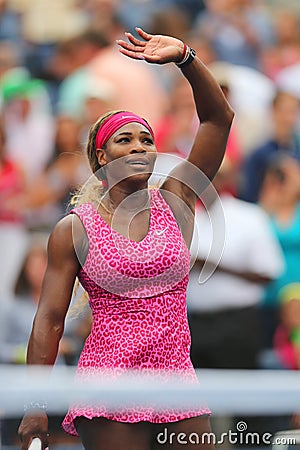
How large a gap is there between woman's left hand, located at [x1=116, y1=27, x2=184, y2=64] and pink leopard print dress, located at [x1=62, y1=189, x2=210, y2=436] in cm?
59

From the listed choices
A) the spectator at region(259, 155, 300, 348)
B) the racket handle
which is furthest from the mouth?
the spectator at region(259, 155, 300, 348)

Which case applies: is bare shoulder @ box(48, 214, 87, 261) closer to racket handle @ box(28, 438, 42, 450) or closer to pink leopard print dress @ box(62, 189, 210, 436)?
pink leopard print dress @ box(62, 189, 210, 436)

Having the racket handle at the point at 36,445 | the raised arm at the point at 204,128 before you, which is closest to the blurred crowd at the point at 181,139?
the raised arm at the point at 204,128

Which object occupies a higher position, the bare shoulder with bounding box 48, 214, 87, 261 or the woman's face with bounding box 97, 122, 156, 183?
the woman's face with bounding box 97, 122, 156, 183

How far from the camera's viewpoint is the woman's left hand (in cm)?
370

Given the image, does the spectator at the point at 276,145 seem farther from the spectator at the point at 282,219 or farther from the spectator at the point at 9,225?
the spectator at the point at 9,225

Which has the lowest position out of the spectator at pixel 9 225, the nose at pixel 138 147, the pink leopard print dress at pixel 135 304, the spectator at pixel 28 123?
the spectator at pixel 9 225

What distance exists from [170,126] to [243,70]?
1.05 metres

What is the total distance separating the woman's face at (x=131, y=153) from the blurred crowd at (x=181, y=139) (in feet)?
4.49

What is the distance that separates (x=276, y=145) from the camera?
7113 millimetres

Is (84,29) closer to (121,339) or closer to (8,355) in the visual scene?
(8,355)

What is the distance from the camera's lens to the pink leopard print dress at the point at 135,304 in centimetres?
362

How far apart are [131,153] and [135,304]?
1.71 ft

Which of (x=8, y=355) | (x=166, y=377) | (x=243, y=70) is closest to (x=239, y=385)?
(x=166, y=377)
